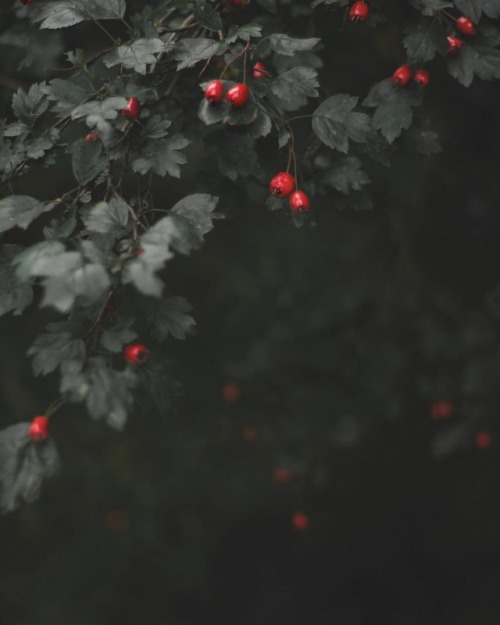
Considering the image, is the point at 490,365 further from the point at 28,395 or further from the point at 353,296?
the point at 28,395

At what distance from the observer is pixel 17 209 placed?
1.39m

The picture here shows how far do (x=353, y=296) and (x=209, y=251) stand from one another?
1085 millimetres

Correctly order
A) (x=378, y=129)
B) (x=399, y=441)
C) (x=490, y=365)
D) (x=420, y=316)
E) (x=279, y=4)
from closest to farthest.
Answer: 1. (x=378, y=129)
2. (x=279, y=4)
3. (x=490, y=365)
4. (x=420, y=316)
5. (x=399, y=441)

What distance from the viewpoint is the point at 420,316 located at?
3.01 meters

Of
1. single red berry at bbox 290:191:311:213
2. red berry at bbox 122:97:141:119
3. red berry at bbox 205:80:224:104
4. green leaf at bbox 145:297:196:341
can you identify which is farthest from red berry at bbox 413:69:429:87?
green leaf at bbox 145:297:196:341

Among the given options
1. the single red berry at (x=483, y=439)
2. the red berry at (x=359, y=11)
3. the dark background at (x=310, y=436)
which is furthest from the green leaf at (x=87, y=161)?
the single red berry at (x=483, y=439)

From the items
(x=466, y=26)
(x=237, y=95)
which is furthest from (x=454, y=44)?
(x=237, y=95)

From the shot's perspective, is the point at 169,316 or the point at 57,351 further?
the point at 169,316

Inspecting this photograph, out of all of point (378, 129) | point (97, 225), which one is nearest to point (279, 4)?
point (378, 129)

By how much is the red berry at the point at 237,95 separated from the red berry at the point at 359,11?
306 millimetres

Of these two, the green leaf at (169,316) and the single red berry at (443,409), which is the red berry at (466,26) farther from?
the single red berry at (443,409)

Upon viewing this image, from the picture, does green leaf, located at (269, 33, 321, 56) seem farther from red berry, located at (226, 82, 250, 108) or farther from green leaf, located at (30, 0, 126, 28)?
green leaf, located at (30, 0, 126, 28)

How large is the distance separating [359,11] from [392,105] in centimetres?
23

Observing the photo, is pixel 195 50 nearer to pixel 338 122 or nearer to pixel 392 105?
pixel 338 122
